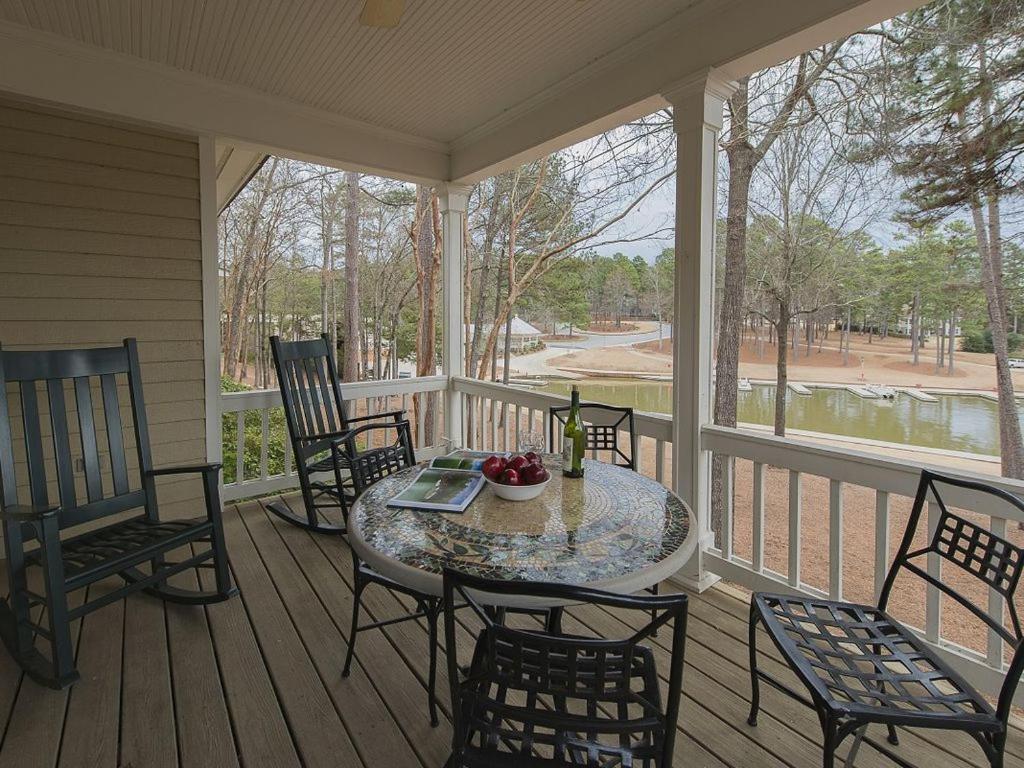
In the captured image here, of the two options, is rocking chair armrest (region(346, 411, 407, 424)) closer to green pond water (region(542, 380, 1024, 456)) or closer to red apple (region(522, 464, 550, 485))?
red apple (region(522, 464, 550, 485))

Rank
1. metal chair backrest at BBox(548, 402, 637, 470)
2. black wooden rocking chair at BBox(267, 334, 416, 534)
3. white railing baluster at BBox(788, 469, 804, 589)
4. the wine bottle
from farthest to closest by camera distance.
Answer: black wooden rocking chair at BBox(267, 334, 416, 534)
metal chair backrest at BBox(548, 402, 637, 470)
white railing baluster at BBox(788, 469, 804, 589)
the wine bottle

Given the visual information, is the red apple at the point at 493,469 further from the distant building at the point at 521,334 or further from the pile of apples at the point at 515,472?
the distant building at the point at 521,334

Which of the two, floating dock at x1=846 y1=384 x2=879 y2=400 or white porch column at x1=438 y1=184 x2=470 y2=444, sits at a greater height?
white porch column at x1=438 y1=184 x2=470 y2=444

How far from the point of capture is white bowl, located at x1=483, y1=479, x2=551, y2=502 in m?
1.73

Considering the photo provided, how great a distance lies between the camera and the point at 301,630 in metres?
2.30

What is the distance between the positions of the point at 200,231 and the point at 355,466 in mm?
2374

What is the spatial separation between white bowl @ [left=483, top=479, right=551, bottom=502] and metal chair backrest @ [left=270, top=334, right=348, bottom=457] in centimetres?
195

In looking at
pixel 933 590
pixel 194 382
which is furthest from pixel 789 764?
pixel 194 382

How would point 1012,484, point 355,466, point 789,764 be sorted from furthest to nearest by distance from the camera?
1. point 355,466
2. point 1012,484
3. point 789,764

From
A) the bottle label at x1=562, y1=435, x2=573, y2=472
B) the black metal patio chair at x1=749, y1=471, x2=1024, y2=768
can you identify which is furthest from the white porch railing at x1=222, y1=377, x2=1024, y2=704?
the bottle label at x1=562, y1=435, x2=573, y2=472

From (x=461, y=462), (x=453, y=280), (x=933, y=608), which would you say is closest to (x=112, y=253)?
(x=453, y=280)

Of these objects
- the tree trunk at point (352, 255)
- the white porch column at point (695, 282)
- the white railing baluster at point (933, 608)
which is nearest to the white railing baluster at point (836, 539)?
the white railing baluster at point (933, 608)

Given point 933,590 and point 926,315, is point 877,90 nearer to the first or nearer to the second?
point 926,315

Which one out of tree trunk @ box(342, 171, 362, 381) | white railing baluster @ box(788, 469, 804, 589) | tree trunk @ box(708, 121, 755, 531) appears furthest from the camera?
tree trunk @ box(342, 171, 362, 381)
